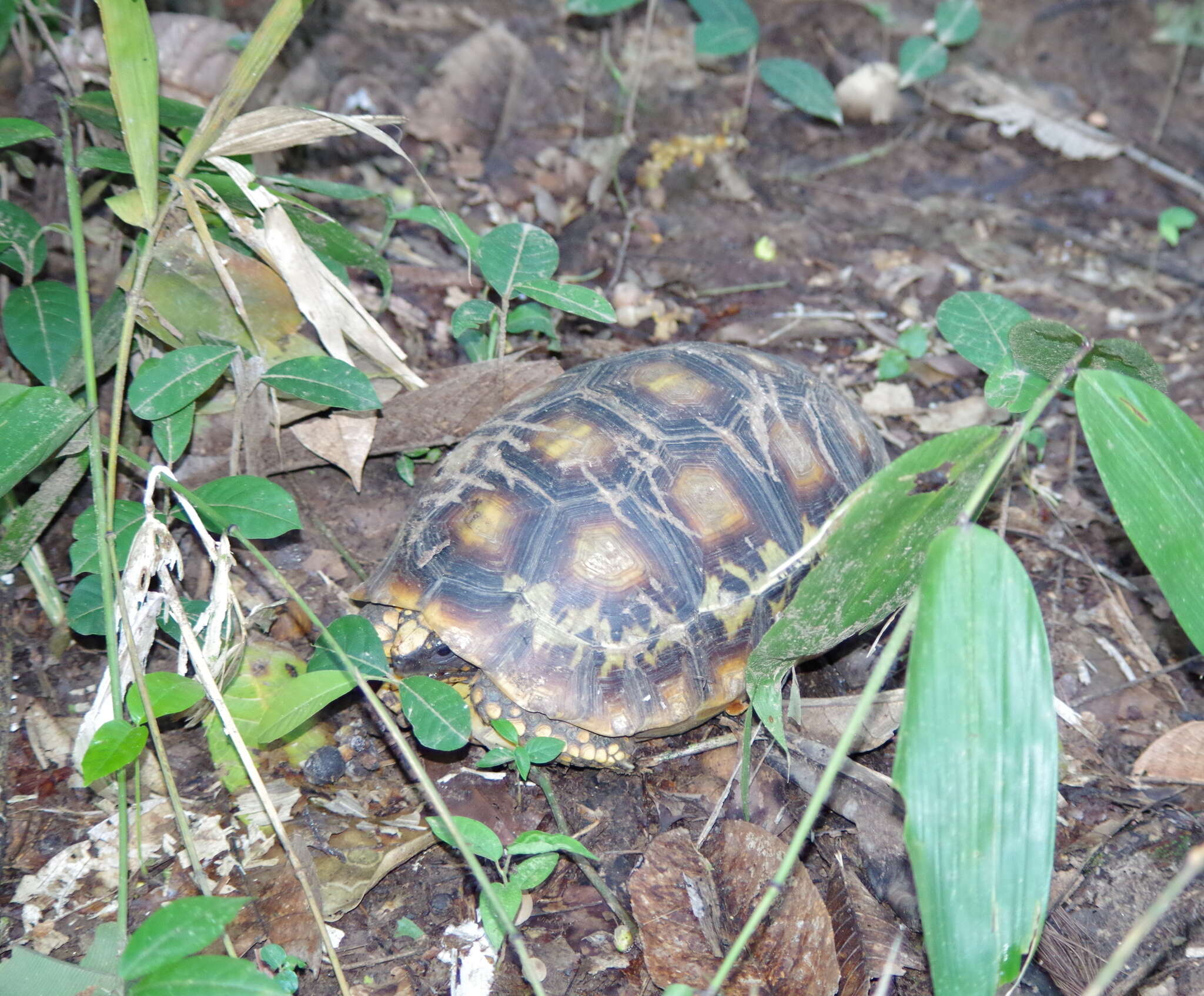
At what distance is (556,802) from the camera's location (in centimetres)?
269

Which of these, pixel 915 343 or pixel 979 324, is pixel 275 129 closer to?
pixel 979 324

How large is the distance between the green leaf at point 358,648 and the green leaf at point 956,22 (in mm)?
5179

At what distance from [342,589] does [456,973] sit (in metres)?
1.32

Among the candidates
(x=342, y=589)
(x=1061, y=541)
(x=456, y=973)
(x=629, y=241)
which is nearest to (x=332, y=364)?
(x=342, y=589)

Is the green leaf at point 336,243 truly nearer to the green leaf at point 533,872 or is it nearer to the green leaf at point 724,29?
the green leaf at point 533,872

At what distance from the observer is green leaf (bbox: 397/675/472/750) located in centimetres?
242

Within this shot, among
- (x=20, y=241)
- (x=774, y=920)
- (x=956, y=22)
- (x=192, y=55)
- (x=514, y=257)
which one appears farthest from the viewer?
(x=956, y=22)

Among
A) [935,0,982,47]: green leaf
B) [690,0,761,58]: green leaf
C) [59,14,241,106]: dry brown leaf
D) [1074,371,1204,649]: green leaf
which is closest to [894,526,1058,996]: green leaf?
[1074,371,1204,649]: green leaf

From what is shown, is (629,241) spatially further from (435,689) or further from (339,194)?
(435,689)

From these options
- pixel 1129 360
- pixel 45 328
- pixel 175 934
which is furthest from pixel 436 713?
pixel 1129 360

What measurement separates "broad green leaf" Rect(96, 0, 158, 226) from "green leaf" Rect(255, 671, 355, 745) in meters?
1.30

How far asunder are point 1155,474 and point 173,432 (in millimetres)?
2455

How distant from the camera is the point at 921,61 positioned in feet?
18.5

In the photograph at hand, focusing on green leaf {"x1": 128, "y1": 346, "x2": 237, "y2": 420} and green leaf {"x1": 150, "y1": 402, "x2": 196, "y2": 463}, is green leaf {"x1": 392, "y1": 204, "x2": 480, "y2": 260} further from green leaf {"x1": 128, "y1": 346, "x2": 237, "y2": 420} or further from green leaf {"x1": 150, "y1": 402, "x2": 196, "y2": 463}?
green leaf {"x1": 150, "y1": 402, "x2": 196, "y2": 463}
